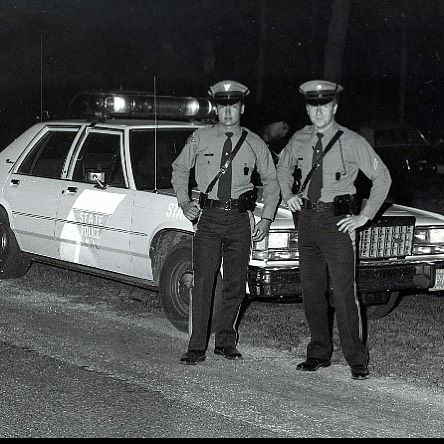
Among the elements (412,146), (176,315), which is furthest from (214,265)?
(412,146)

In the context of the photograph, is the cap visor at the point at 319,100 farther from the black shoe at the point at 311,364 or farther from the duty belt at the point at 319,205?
the black shoe at the point at 311,364

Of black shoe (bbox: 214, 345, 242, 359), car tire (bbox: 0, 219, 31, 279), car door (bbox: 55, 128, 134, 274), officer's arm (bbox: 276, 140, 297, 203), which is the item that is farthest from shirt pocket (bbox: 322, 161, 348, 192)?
car tire (bbox: 0, 219, 31, 279)

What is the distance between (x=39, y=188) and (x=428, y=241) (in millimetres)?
3382

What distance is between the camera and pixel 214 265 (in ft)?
23.2

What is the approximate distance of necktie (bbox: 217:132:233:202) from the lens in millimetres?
6945

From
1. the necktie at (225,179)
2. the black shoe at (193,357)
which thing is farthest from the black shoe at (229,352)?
the necktie at (225,179)

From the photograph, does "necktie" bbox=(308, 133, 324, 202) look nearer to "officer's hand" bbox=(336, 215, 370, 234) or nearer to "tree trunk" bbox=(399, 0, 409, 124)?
"officer's hand" bbox=(336, 215, 370, 234)

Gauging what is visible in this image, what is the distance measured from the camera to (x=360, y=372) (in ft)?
21.5

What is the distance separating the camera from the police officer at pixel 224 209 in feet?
22.8

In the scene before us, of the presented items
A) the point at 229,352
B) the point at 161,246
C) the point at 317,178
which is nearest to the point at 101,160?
the point at 161,246

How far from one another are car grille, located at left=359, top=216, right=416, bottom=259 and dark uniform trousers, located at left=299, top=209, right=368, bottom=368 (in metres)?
0.97

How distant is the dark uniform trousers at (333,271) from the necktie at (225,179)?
0.56m

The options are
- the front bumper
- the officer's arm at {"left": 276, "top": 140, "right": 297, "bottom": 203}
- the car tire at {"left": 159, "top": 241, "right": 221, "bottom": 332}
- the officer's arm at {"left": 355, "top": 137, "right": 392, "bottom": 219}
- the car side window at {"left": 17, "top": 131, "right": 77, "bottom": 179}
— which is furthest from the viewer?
the car side window at {"left": 17, "top": 131, "right": 77, "bottom": 179}

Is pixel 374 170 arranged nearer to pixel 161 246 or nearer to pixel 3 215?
pixel 161 246
